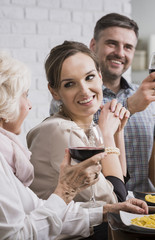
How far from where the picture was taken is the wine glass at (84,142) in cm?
105

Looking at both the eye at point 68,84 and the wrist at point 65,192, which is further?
the eye at point 68,84

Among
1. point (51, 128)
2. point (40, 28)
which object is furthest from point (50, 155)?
point (40, 28)

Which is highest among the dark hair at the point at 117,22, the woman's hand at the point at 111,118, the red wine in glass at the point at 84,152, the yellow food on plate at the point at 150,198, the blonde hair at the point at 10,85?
the dark hair at the point at 117,22

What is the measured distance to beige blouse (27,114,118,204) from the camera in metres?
1.32

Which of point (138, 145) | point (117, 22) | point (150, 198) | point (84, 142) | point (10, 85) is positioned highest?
point (117, 22)

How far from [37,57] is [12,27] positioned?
32 cm

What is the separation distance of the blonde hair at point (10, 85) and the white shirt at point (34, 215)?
0.16m

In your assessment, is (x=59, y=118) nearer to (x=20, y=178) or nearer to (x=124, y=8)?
(x=20, y=178)

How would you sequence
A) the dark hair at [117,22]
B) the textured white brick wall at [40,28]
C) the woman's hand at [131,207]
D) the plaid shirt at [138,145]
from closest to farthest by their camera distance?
→ the woman's hand at [131,207], the plaid shirt at [138,145], the dark hair at [117,22], the textured white brick wall at [40,28]

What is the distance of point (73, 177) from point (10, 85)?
34 centimetres

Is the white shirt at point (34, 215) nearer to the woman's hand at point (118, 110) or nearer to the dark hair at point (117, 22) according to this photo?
the woman's hand at point (118, 110)

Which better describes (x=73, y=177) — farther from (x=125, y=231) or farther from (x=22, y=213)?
(x=125, y=231)

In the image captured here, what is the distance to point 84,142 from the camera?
1073 millimetres

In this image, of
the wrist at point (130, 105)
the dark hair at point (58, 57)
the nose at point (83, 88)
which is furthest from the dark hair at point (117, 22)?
the nose at point (83, 88)
